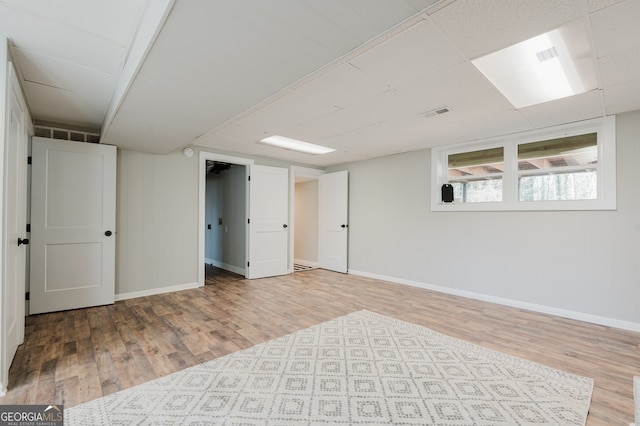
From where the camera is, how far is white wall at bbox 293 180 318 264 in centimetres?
706

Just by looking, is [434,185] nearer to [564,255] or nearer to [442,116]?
[442,116]

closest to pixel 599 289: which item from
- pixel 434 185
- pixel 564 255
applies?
pixel 564 255

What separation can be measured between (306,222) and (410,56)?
5451mm

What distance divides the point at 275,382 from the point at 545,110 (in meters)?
3.86

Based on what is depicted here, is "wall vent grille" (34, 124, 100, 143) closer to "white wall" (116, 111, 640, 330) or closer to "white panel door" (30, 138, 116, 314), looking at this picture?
"white panel door" (30, 138, 116, 314)

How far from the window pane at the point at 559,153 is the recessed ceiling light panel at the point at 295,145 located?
290 cm

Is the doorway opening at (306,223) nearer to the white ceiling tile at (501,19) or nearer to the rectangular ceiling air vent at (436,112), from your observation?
the rectangular ceiling air vent at (436,112)

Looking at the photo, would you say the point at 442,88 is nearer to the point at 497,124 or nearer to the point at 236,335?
the point at 497,124

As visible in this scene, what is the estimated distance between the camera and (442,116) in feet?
11.1

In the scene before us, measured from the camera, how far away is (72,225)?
12.0ft

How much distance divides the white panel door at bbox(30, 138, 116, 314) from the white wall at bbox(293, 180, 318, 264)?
13.6 ft

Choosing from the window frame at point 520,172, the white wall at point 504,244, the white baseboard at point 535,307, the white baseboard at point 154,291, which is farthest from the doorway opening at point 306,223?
the window frame at point 520,172

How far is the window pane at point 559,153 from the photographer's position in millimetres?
3541

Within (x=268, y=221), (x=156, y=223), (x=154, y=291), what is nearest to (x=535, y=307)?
(x=268, y=221)
